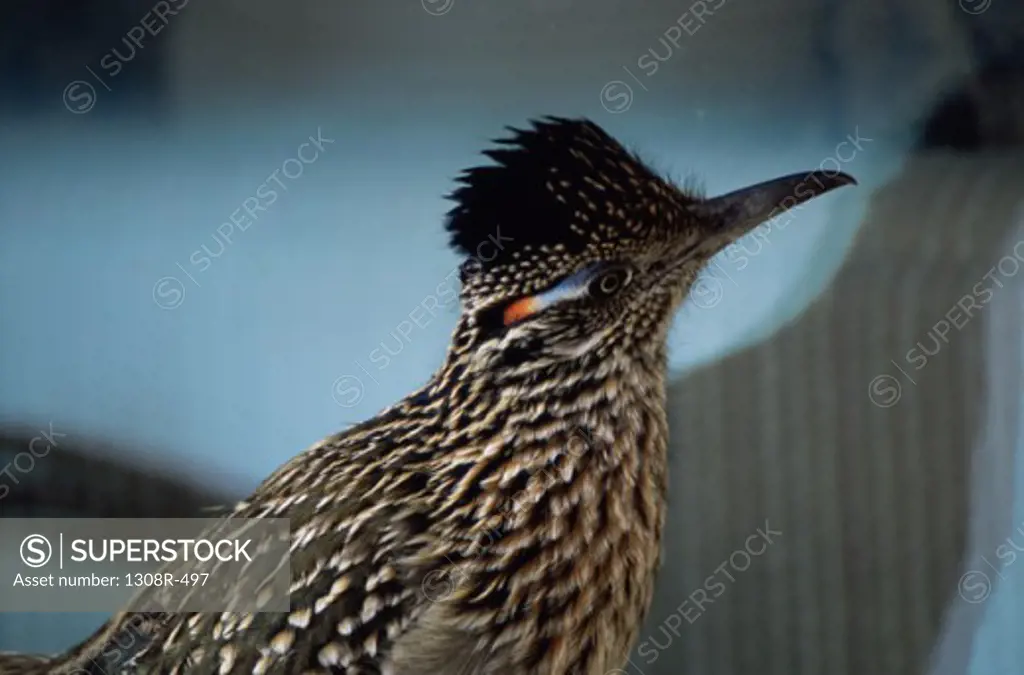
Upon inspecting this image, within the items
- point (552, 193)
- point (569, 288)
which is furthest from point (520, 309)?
point (552, 193)

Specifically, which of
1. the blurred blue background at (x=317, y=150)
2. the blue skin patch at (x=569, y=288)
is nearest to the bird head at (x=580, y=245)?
the blue skin patch at (x=569, y=288)

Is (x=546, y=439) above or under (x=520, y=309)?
under

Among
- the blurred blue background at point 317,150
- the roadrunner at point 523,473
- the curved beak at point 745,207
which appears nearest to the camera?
the roadrunner at point 523,473

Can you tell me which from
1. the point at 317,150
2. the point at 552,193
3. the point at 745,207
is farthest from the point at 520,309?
the point at 317,150

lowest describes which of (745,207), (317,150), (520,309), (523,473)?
(523,473)

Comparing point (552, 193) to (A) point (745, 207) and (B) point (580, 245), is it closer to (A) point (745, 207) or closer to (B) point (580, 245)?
(B) point (580, 245)

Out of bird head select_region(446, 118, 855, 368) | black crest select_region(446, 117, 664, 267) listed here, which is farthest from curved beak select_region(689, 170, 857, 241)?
black crest select_region(446, 117, 664, 267)

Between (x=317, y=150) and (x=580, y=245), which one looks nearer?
(x=580, y=245)

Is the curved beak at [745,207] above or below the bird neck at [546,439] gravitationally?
above

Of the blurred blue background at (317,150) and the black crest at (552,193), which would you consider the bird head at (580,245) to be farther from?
the blurred blue background at (317,150)
